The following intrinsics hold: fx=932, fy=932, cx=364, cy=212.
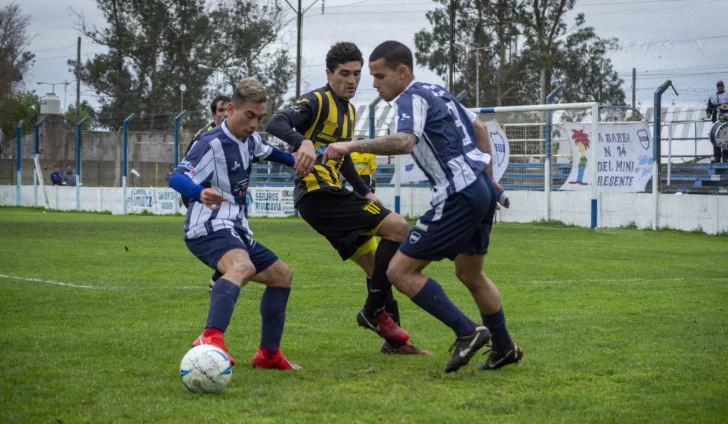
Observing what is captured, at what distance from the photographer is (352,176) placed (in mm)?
7297

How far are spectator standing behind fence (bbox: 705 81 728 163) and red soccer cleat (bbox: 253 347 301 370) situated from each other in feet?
57.8

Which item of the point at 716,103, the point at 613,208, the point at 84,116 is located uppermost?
the point at 84,116

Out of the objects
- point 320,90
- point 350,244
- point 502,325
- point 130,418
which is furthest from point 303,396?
point 320,90

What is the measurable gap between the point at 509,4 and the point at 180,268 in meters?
35.4

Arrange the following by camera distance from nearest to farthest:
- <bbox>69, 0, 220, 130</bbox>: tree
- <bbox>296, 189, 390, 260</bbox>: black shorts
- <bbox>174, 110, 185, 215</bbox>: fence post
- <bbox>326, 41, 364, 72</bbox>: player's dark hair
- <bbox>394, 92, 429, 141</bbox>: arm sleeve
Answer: <bbox>394, 92, 429, 141</bbox>: arm sleeve < <bbox>296, 189, 390, 260</bbox>: black shorts < <bbox>326, 41, 364, 72</bbox>: player's dark hair < <bbox>174, 110, 185, 215</bbox>: fence post < <bbox>69, 0, 220, 130</bbox>: tree

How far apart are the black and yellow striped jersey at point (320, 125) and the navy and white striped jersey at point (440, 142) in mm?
1513

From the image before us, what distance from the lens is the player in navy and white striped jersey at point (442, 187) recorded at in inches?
211

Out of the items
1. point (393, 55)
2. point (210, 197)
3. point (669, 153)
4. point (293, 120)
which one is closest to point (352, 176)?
point (293, 120)

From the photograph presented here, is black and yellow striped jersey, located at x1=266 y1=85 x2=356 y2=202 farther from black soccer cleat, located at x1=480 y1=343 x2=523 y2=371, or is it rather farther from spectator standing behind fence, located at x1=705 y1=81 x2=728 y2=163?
spectator standing behind fence, located at x1=705 y1=81 x2=728 y2=163

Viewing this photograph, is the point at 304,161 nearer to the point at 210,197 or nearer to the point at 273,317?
the point at 210,197

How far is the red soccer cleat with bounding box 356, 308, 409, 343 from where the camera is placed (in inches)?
247

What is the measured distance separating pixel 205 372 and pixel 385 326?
1.80m

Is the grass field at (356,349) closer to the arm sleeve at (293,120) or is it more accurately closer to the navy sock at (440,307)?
the navy sock at (440,307)

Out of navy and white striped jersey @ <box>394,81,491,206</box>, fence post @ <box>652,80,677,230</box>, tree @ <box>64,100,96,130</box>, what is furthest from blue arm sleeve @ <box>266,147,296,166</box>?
tree @ <box>64,100,96,130</box>
